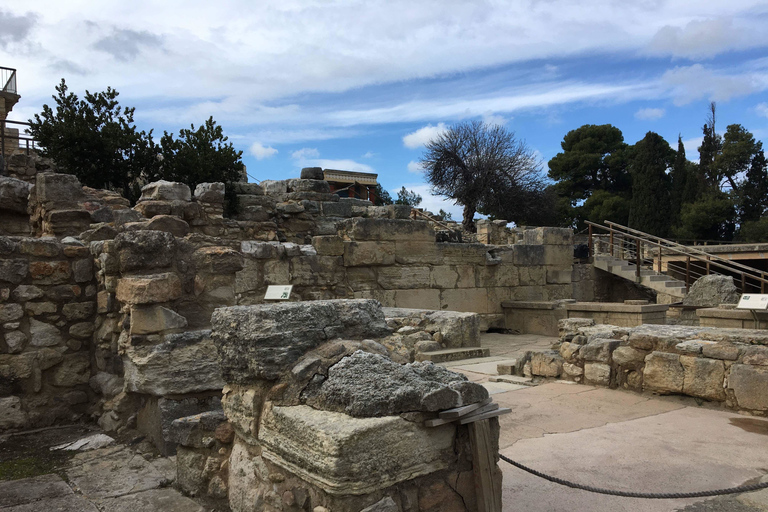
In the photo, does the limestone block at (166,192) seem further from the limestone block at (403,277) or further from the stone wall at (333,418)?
the stone wall at (333,418)

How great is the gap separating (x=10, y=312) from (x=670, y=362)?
540cm

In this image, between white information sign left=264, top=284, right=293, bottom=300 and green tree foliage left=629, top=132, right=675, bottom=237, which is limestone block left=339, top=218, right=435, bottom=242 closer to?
white information sign left=264, top=284, right=293, bottom=300

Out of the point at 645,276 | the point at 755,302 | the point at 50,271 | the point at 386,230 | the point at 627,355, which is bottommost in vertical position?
the point at 627,355

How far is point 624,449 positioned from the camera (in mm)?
3795

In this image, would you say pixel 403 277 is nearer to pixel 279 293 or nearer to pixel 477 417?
pixel 279 293

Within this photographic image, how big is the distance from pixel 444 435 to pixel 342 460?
20.0 inches

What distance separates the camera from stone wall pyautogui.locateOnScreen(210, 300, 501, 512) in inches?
86.1

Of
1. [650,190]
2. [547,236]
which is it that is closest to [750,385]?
[547,236]

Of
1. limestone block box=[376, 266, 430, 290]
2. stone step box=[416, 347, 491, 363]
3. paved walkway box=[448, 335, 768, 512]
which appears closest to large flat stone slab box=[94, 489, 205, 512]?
paved walkway box=[448, 335, 768, 512]

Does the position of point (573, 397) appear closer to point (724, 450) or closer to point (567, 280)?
point (724, 450)

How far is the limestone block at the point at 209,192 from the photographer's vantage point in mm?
12180

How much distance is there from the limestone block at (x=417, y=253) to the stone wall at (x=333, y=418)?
7.37m

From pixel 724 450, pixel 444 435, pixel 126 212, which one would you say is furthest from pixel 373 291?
pixel 444 435

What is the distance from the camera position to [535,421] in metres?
4.49
